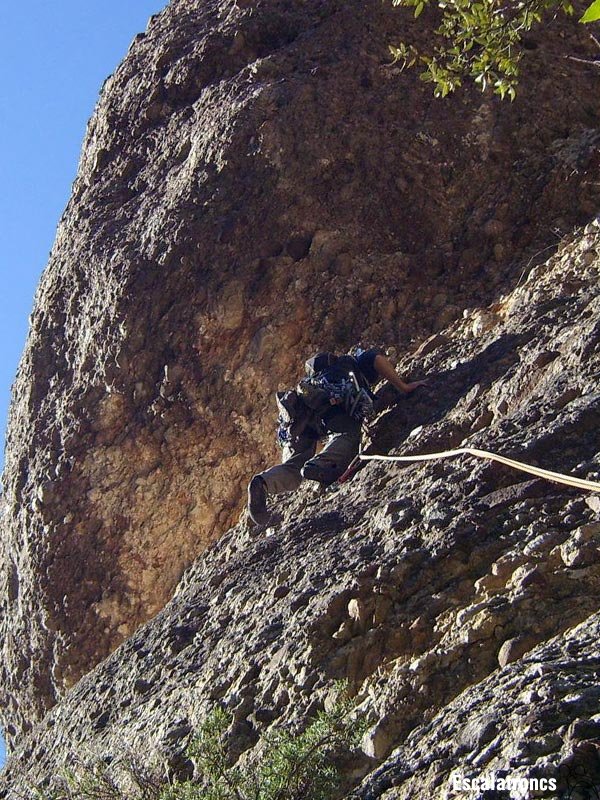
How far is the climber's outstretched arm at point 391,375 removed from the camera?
7637mm

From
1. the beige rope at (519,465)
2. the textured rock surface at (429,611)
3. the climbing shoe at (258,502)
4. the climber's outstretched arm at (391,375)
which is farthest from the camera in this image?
the climber's outstretched arm at (391,375)

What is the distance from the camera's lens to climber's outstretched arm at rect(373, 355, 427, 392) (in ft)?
25.1

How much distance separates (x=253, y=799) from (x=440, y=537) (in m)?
1.75

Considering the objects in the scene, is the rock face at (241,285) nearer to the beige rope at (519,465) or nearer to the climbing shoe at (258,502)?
the climbing shoe at (258,502)

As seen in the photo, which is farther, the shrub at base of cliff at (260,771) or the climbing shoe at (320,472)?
the climbing shoe at (320,472)

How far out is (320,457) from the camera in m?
7.34

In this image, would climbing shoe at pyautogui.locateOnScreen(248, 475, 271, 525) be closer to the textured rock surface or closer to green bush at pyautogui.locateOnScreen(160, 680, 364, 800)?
the textured rock surface

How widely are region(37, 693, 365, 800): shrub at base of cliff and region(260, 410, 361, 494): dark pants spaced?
284 centimetres

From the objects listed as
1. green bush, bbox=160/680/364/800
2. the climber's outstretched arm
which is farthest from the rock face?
green bush, bbox=160/680/364/800

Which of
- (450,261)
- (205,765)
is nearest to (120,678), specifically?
(205,765)

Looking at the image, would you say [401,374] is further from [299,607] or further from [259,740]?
[259,740]

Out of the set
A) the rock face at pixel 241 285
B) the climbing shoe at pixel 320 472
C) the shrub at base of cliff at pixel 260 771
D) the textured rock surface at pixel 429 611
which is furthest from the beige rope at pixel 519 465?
the rock face at pixel 241 285

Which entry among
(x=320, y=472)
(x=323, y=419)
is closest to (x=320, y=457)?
(x=320, y=472)

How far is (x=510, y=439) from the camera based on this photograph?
5.66m
